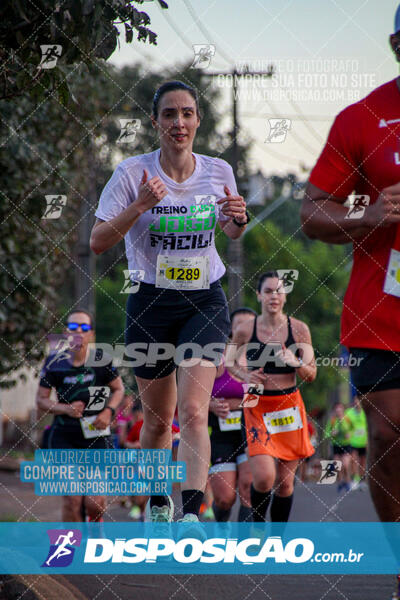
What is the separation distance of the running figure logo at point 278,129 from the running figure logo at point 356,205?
2.13m

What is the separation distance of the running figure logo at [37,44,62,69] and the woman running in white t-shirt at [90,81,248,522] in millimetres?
547

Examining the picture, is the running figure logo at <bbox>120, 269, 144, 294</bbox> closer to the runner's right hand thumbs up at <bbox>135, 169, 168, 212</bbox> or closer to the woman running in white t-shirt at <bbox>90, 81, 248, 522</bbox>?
the woman running in white t-shirt at <bbox>90, 81, 248, 522</bbox>

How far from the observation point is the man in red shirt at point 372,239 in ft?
11.5

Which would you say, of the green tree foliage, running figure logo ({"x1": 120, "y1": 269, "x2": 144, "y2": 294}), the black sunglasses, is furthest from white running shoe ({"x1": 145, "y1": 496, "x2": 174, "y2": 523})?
the black sunglasses

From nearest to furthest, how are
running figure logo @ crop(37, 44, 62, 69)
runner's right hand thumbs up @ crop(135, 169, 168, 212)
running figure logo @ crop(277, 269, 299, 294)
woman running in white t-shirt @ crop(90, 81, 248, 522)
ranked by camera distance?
runner's right hand thumbs up @ crop(135, 169, 168, 212), running figure logo @ crop(37, 44, 62, 69), woman running in white t-shirt @ crop(90, 81, 248, 522), running figure logo @ crop(277, 269, 299, 294)

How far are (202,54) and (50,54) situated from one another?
101cm

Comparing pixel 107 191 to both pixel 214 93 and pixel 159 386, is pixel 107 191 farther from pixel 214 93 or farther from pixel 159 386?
pixel 214 93

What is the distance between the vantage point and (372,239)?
3.58m

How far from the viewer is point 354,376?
11.8 feet

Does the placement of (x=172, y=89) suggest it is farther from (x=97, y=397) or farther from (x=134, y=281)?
(x=97, y=397)

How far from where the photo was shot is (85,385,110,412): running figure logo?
324 inches

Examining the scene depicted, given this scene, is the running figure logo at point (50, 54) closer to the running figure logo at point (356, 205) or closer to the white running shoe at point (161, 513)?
the running figure logo at point (356, 205)

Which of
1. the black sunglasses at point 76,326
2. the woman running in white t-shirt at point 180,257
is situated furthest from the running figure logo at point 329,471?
the black sunglasses at point 76,326

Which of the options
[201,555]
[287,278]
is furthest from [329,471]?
[201,555]
